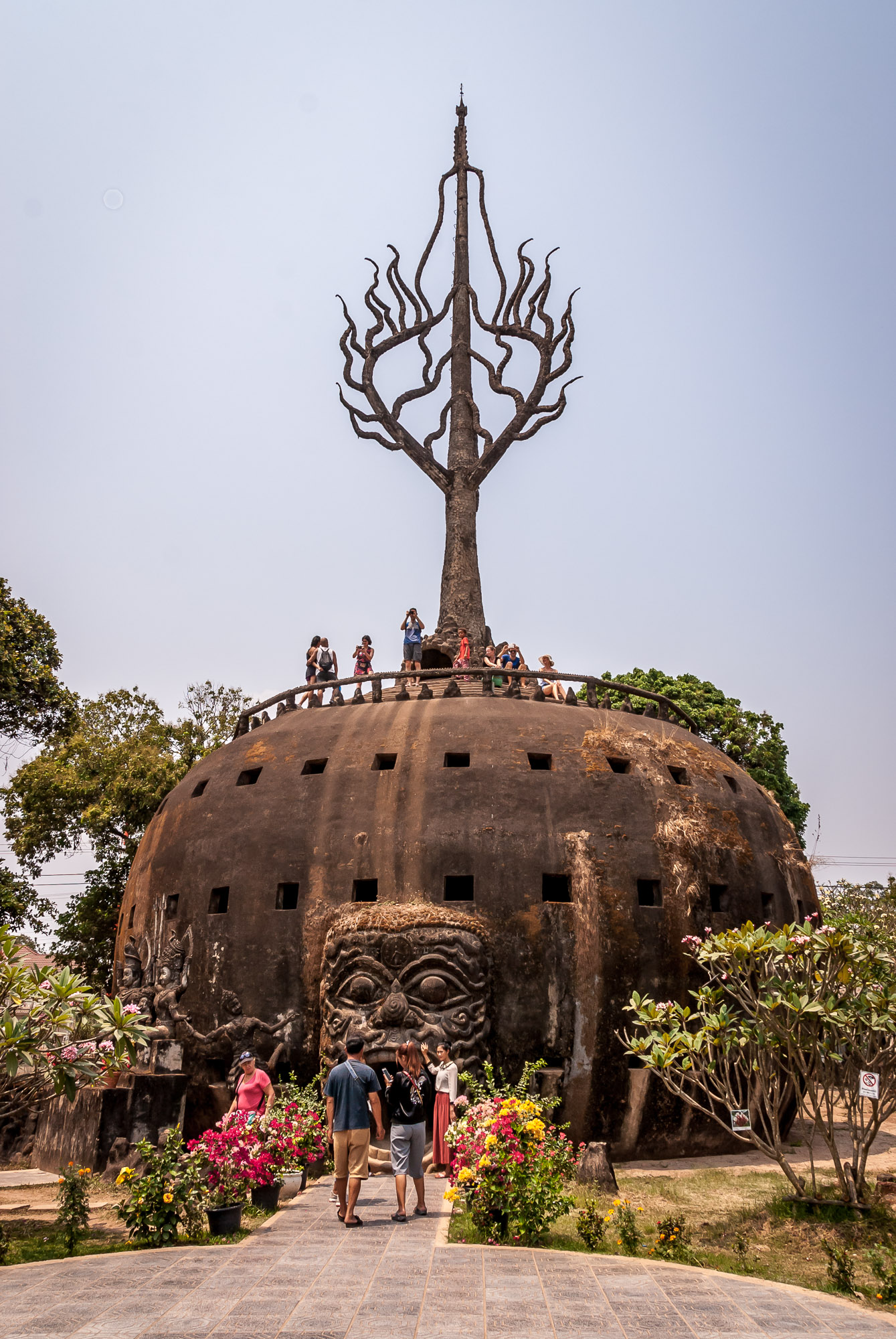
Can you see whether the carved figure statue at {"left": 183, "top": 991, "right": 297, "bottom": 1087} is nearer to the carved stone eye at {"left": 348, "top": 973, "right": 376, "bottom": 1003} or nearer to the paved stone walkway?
the carved stone eye at {"left": 348, "top": 973, "right": 376, "bottom": 1003}

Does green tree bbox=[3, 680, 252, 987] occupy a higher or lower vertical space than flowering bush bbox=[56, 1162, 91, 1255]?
higher

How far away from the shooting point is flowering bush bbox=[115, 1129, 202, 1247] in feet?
29.2

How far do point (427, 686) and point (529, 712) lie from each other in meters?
2.34

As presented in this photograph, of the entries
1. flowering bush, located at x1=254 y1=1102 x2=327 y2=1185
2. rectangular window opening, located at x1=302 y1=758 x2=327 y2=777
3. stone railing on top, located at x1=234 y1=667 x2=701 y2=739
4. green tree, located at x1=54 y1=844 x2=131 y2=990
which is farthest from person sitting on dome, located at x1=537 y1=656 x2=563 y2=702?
green tree, located at x1=54 y1=844 x2=131 y2=990

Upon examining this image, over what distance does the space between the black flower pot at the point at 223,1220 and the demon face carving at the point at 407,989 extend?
521cm

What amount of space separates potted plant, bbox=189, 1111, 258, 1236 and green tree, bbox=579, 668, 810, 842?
24872mm

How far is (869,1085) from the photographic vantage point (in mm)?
10766

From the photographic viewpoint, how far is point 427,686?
19547mm

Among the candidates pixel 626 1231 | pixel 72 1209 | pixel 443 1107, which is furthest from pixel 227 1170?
pixel 443 1107

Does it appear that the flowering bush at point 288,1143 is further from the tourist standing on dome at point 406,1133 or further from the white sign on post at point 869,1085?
the white sign on post at point 869,1085

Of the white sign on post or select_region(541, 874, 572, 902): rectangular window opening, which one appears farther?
select_region(541, 874, 572, 902): rectangular window opening

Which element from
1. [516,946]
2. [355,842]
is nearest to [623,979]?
[516,946]

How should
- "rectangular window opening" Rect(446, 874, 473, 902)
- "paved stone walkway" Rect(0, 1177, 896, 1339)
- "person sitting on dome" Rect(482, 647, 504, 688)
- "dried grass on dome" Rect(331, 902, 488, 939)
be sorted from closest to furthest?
"paved stone walkway" Rect(0, 1177, 896, 1339) → "dried grass on dome" Rect(331, 902, 488, 939) → "rectangular window opening" Rect(446, 874, 473, 902) → "person sitting on dome" Rect(482, 647, 504, 688)

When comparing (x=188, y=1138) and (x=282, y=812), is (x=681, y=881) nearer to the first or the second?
(x=282, y=812)
